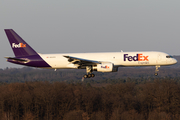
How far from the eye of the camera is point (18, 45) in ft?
179

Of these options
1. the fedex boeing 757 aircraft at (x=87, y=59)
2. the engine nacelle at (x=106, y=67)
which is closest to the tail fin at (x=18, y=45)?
the fedex boeing 757 aircraft at (x=87, y=59)

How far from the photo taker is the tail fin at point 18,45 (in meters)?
54.1

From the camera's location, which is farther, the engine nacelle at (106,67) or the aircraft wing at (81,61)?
the engine nacelle at (106,67)

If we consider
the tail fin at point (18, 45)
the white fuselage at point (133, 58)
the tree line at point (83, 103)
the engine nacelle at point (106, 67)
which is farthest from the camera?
the tree line at point (83, 103)

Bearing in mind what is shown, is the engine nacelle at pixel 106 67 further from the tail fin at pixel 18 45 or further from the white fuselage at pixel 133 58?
the tail fin at pixel 18 45

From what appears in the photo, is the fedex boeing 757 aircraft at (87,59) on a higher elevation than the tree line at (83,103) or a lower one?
higher

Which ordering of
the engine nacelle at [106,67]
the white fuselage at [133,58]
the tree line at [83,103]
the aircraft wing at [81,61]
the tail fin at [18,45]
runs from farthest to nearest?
the tree line at [83,103], the tail fin at [18,45], the white fuselage at [133,58], the engine nacelle at [106,67], the aircraft wing at [81,61]

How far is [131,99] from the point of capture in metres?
85.4

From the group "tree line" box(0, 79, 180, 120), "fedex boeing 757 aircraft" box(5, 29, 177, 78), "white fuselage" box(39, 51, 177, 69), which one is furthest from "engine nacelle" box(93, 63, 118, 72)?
"tree line" box(0, 79, 180, 120)

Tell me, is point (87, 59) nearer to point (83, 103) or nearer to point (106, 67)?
point (106, 67)

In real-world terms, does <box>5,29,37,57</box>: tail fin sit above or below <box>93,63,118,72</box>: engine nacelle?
above

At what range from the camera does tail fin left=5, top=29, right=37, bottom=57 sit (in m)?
54.1

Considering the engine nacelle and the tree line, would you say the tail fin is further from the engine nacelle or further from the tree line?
the tree line

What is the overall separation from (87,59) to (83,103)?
1203 inches
